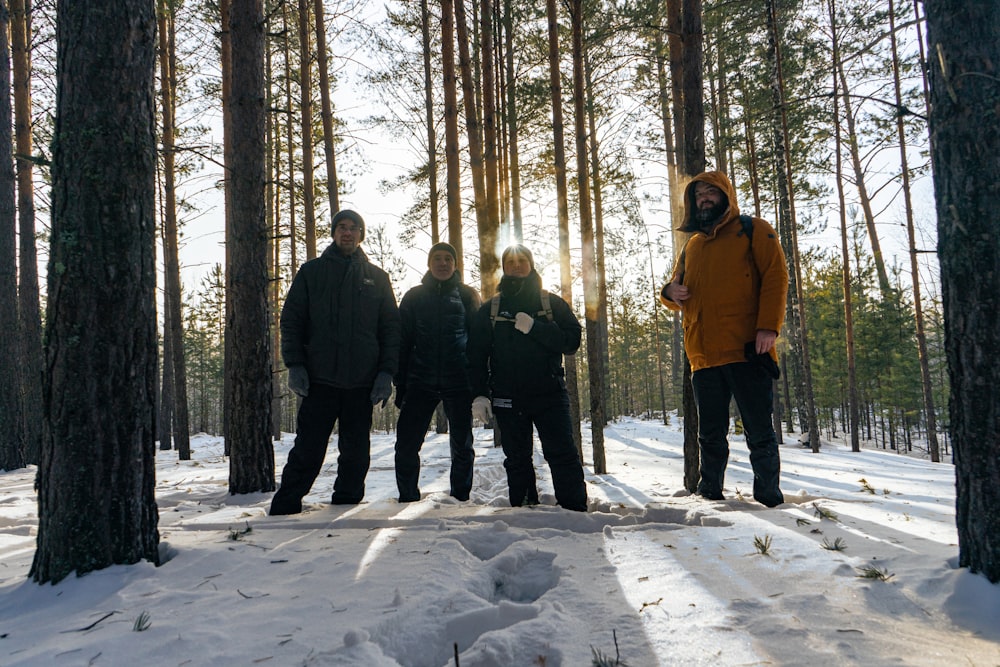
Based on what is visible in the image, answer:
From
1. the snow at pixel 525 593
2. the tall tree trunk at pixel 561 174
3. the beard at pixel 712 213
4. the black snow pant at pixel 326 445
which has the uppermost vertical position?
the tall tree trunk at pixel 561 174

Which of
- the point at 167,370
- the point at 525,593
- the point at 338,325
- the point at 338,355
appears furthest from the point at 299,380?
the point at 167,370

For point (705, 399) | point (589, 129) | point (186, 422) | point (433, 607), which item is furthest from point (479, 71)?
point (433, 607)

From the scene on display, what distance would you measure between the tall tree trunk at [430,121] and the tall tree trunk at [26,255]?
24.1 ft

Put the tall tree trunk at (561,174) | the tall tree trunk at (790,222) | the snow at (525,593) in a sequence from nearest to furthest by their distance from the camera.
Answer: the snow at (525,593), the tall tree trunk at (561,174), the tall tree trunk at (790,222)

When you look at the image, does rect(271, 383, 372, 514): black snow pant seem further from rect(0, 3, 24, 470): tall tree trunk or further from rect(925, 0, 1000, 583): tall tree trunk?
rect(0, 3, 24, 470): tall tree trunk

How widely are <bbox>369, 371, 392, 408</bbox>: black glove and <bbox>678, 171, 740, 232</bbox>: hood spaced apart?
2566 mm

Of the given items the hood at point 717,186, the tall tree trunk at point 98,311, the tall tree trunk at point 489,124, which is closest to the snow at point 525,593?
the tall tree trunk at point 98,311

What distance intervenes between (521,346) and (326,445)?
5.38ft

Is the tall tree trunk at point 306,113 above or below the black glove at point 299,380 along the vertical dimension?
above

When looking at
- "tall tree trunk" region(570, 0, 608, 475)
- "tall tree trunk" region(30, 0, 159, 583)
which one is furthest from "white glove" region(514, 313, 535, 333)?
"tall tree trunk" region(570, 0, 608, 475)

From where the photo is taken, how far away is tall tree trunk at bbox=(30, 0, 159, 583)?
7.39 ft

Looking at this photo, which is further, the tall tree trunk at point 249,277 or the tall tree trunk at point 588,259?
the tall tree trunk at point 588,259

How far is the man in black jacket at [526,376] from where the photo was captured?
3783 millimetres

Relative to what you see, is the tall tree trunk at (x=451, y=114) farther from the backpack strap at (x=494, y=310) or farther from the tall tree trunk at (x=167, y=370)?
the tall tree trunk at (x=167, y=370)
